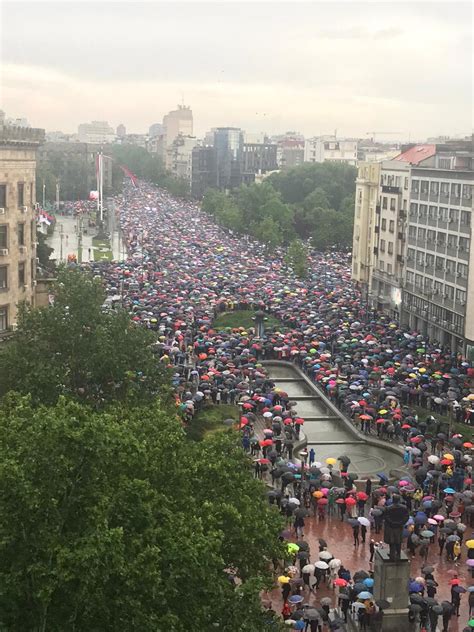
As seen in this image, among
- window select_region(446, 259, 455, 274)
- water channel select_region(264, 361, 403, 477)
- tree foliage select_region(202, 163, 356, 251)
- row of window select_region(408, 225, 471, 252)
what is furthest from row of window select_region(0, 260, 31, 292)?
tree foliage select_region(202, 163, 356, 251)

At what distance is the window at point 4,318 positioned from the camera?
47.9 m

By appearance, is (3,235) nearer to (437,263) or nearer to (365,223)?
(437,263)

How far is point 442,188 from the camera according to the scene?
71.6 meters

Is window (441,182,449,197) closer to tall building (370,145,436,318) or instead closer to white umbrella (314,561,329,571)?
tall building (370,145,436,318)

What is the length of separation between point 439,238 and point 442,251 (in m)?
1.48

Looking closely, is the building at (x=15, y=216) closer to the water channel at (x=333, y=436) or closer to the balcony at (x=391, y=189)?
the water channel at (x=333, y=436)

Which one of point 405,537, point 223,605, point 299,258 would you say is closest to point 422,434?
point 405,537

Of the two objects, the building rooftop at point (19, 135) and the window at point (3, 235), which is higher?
the building rooftop at point (19, 135)

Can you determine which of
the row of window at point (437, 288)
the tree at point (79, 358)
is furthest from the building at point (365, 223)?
the tree at point (79, 358)

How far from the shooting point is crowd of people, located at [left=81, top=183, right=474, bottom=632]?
31.4 meters

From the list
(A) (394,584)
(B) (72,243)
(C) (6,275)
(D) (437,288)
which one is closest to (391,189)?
(D) (437,288)

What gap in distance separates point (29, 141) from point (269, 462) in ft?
69.9

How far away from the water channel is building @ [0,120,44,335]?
55.2ft

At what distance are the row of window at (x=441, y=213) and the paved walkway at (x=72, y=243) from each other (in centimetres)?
4355
